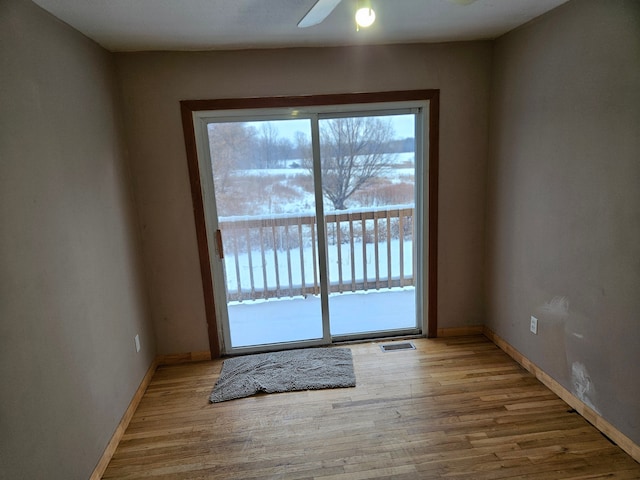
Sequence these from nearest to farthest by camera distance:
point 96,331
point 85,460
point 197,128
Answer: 1. point 85,460
2. point 96,331
3. point 197,128

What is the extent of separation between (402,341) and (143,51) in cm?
299

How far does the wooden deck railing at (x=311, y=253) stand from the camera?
121 inches

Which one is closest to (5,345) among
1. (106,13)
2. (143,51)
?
(106,13)

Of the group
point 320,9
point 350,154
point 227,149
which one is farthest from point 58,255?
point 350,154

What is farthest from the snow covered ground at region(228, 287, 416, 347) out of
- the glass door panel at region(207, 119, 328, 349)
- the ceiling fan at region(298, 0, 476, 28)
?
the ceiling fan at region(298, 0, 476, 28)

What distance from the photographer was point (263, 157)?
293 cm

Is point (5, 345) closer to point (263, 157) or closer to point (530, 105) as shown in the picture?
point (263, 157)

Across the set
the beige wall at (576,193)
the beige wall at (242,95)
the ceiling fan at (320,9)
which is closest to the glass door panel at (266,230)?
the beige wall at (242,95)

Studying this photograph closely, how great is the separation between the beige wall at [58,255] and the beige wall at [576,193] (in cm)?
270

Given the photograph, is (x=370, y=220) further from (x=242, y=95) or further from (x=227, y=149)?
(x=242, y=95)

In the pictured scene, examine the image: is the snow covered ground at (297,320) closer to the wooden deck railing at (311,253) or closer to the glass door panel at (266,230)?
the glass door panel at (266,230)

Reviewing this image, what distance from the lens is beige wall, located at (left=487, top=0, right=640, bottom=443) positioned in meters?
1.84

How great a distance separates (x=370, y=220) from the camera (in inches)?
129

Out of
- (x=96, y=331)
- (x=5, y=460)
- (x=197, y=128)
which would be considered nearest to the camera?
(x=5, y=460)
